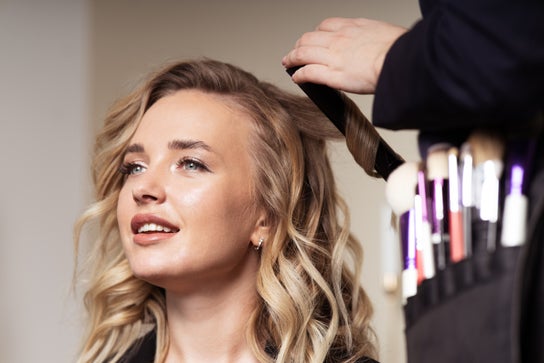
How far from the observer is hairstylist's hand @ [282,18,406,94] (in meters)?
1.02

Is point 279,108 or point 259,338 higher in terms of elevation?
point 279,108

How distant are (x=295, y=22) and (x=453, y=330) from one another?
198cm

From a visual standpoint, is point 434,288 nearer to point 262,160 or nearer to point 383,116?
point 383,116

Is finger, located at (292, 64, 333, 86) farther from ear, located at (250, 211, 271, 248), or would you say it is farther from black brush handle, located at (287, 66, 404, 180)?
ear, located at (250, 211, 271, 248)

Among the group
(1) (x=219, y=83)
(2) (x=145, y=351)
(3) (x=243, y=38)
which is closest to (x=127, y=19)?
(3) (x=243, y=38)

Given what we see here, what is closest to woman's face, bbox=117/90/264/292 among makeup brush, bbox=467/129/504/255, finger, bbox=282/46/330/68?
finger, bbox=282/46/330/68

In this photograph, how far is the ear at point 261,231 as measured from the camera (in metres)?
1.79

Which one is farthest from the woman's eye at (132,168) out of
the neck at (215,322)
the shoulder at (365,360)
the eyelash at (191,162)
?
the shoulder at (365,360)

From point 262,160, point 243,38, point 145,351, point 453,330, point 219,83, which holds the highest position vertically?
point 243,38

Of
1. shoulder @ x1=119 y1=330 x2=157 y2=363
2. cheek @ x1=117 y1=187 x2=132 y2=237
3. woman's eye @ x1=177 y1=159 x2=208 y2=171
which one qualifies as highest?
woman's eye @ x1=177 y1=159 x2=208 y2=171

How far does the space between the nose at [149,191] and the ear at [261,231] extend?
0.71 ft

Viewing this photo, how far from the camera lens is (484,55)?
2.84ft

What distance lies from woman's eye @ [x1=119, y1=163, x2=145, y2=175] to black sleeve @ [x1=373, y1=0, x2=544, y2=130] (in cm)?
92

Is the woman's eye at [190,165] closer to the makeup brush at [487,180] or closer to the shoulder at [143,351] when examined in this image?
the shoulder at [143,351]
